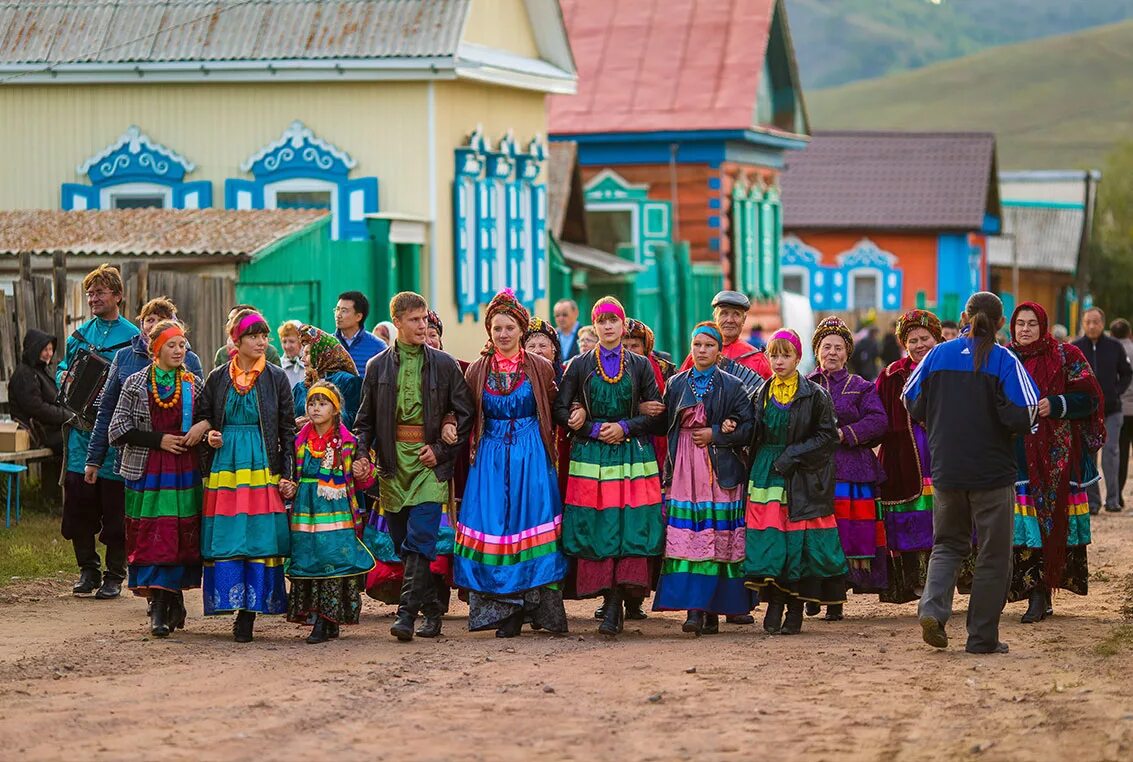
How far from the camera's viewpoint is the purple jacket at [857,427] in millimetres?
11383

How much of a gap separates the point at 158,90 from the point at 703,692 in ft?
47.3

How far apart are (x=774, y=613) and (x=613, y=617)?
869 mm

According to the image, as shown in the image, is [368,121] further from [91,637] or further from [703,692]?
[703,692]

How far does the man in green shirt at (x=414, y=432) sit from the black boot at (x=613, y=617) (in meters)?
0.88

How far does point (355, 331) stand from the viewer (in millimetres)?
12539

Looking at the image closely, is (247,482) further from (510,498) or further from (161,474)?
(510,498)

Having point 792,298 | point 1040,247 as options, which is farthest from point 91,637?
point 1040,247

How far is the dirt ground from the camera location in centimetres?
783

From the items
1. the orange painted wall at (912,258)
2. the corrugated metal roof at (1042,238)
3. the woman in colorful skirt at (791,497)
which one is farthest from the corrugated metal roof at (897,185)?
the woman in colorful skirt at (791,497)

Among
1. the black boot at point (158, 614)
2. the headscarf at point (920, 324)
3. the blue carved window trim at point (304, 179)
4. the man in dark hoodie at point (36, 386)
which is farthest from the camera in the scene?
the blue carved window trim at point (304, 179)

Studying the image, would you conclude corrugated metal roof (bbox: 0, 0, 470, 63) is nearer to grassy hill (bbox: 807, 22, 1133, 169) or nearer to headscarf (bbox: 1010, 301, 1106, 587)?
headscarf (bbox: 1010, 301, 1106, 587)

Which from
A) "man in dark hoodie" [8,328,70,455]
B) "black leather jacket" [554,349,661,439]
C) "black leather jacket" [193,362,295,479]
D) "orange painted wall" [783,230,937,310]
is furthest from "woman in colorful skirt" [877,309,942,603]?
"orange painted wall" [783,230,937,310]

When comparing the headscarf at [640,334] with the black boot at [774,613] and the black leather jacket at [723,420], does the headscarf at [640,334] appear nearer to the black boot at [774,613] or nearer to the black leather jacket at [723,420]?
the black leather jacket at [723,420]

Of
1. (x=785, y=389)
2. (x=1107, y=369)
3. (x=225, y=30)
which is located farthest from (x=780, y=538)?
(x=225, y=30)
